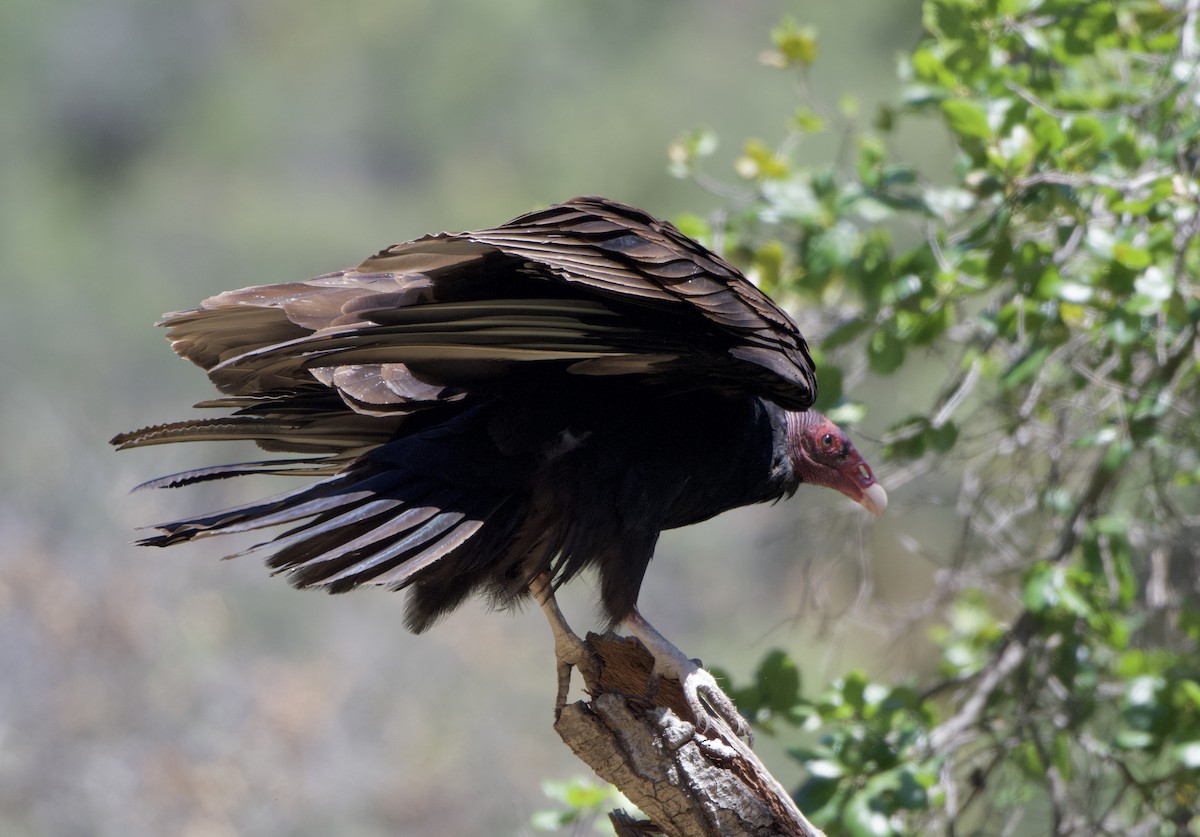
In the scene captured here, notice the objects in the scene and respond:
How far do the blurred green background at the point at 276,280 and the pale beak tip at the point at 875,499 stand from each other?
35cm

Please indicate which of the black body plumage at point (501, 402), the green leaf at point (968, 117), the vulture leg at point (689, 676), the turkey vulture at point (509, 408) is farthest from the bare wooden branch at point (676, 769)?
the green leaf at point (968, 117)

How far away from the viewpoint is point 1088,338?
3586mm

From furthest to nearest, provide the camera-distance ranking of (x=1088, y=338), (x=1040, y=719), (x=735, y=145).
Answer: (x=735, y=145) → (x=1040, y=719) → (x=1088, y=338)

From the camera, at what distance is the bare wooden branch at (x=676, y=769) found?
2600 mm

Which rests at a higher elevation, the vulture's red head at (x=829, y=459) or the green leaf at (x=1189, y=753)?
the vulture's red head at (x=829, y=459)

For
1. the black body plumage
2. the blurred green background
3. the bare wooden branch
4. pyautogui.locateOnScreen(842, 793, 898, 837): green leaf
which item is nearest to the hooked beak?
the black body plumage

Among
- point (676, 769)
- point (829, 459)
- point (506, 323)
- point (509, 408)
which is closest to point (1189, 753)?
point (829, 459)

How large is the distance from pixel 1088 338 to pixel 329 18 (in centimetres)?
1467

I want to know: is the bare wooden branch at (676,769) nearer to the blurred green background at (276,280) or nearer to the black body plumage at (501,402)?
the black body plumage at (501,402)

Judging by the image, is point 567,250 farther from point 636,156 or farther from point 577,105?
point 577,105

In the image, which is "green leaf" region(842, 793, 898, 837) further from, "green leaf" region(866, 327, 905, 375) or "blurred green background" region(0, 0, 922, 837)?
"green leaf" region(866, 327, 905, 375)

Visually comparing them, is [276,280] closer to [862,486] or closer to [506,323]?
[862,486]

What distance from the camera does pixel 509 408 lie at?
9.36ft

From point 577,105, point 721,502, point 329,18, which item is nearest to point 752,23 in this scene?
point 577,105
